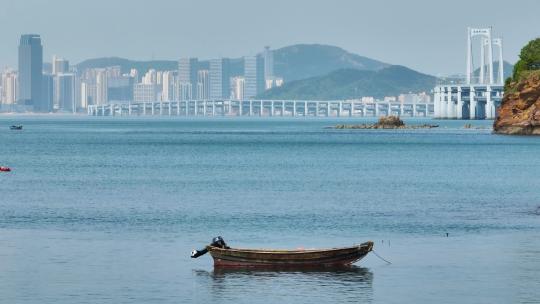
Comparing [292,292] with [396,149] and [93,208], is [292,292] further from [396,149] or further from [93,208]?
[396,149]

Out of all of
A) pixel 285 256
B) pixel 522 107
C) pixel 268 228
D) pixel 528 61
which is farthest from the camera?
pixel 528 61

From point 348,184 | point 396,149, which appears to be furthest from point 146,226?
point 396,149

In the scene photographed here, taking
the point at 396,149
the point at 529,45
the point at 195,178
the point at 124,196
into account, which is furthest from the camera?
the point at 529,45

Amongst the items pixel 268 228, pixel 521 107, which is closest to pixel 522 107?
pixel 521 107

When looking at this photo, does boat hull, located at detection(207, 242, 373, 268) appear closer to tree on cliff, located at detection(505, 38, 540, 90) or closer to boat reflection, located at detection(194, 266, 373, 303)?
boat reflection, located at detection(194, 266, 373, 303)

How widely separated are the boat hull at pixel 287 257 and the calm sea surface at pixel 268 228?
0.49 meters

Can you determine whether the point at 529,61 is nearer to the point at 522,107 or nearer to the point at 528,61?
the point at 528,61

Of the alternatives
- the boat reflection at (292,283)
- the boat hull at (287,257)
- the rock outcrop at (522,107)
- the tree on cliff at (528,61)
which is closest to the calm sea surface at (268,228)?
the boat reflection at (292,283)

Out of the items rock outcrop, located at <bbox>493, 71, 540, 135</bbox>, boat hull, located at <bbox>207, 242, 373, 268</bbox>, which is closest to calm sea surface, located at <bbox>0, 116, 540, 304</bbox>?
boat hull, located at <bbox>207, 242, 373, 268</bbox>

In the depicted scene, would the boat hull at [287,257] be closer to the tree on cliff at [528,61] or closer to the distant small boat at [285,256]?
the distant small boat at [285,256]

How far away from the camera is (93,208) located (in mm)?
64062

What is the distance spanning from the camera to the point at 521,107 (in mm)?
165125

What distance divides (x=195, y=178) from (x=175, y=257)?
44388 millimetres

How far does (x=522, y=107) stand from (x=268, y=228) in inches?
4539
